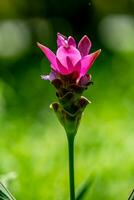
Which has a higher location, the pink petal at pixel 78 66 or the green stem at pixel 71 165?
the pink petal at pixel 78 66

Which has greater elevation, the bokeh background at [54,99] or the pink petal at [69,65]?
the pink petal at [69,65]

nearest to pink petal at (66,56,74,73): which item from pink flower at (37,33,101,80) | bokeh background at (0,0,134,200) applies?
pink flower at (37,33,101,80)

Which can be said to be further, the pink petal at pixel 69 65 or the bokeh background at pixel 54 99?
the bokeh background at pixel 54 99

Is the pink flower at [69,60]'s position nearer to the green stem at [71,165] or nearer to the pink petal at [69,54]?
the pink petal at [69,54]

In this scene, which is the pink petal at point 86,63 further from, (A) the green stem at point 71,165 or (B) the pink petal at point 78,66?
(A) the green stem at point 71,165

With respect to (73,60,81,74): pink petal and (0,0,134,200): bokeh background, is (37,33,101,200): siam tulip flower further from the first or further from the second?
(0,0,134,200): bokeh background

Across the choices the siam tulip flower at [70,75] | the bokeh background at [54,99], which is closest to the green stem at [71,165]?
the siam tulip flower at [70,75]

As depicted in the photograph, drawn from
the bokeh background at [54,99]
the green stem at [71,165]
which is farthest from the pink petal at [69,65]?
the bokeh background at [54,99]

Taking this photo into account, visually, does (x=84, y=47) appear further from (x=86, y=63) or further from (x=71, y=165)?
(x=71, y=165)

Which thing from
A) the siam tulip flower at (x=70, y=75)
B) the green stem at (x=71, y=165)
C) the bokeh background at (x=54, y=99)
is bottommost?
the bokeh background at (x=54, y=99)

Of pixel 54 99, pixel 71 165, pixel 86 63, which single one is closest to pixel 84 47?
pixel 86 63
